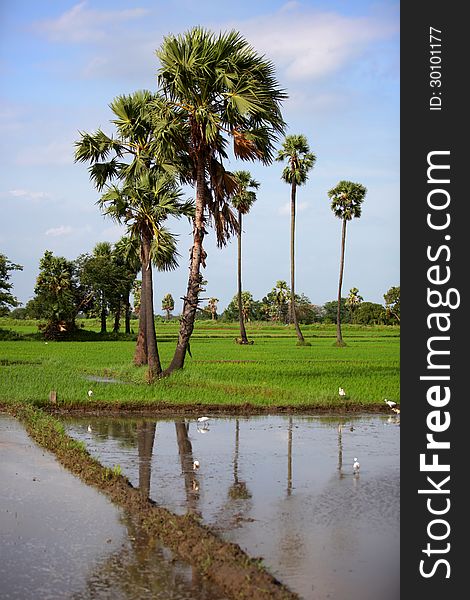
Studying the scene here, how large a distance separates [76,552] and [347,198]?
162ft

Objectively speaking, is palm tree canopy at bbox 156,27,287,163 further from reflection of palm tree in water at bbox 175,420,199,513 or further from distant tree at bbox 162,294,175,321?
distant tree at bbox 162,294,175,321

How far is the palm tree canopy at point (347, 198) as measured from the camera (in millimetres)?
54906

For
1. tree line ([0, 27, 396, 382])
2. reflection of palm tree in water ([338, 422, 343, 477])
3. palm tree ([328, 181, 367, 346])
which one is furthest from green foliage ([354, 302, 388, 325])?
reflection of palm tree in water ([338, 422, 343, 477])

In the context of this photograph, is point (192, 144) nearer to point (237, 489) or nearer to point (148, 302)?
point (148, 302)

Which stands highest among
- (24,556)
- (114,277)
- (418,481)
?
(114,277)

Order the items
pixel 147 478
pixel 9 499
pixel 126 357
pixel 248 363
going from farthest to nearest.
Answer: pixel 126 357
pixel 248 363
pixel 147 478
pixel 9 499

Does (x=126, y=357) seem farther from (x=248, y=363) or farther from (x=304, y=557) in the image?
(x=304, y=557)

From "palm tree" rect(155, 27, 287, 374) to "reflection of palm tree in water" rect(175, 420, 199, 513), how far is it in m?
6.76

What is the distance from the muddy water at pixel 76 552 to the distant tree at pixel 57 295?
147ft

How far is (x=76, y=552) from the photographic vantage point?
6926 millimetres

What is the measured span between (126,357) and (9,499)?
25.1m

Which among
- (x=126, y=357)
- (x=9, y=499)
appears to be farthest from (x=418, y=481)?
(x=126, y=357)

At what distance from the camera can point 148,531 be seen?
7.48 meters

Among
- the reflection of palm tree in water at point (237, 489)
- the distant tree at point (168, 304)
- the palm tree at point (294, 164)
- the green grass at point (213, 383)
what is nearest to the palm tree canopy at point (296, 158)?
the palm tree at point (294, 164)
